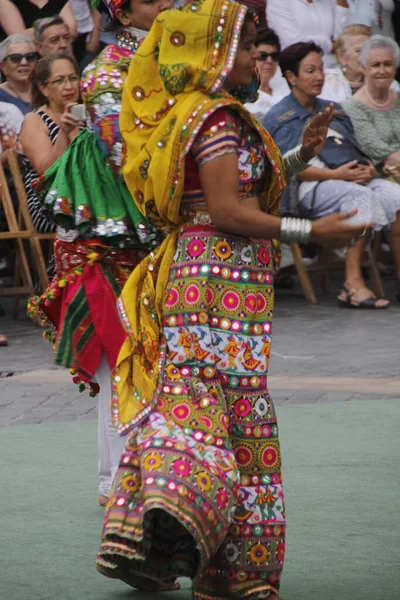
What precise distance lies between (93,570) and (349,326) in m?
5.62

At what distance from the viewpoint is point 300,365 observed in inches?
331

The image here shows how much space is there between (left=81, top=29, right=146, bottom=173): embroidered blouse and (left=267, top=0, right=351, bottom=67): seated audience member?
287 inches

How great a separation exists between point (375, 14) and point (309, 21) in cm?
90

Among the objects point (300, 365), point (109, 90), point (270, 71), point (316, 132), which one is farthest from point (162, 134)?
point (270, 71)

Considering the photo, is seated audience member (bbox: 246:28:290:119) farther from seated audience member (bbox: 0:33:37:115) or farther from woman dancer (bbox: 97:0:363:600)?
woman dancer (bbox: 97:0:363:600)

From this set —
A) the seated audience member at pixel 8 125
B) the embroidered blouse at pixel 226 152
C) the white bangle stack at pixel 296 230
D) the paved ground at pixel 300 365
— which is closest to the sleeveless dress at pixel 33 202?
the seated audience member at pixel 8 125

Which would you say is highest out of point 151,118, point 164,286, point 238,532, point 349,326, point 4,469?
point 151,118

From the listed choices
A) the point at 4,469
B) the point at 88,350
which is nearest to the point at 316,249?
the point at 4,469

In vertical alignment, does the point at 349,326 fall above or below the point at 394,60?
below

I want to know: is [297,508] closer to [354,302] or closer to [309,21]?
[354,302]

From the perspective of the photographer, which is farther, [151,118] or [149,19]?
[149,19]

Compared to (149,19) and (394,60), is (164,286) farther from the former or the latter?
(394,60)

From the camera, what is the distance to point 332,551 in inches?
183

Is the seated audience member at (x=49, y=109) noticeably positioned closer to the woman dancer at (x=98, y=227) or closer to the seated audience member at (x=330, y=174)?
the woman dancer at (x=98, y=227)
